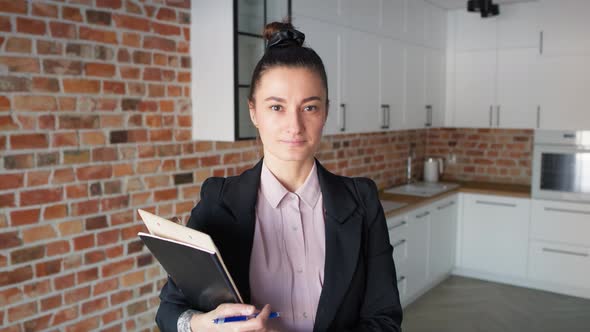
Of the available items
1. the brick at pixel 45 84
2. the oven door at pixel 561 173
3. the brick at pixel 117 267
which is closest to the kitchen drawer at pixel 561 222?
the oven door at pixel 561 173

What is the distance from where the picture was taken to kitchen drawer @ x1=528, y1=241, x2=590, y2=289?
4.69 m

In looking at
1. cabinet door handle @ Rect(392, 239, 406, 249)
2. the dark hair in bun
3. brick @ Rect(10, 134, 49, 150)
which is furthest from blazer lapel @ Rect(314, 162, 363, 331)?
cabinet door handle @ Rect(392, 239, 406, 249)

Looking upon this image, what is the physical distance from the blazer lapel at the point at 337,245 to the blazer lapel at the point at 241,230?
0.18m

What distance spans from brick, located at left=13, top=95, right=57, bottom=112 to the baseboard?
4.36 meters

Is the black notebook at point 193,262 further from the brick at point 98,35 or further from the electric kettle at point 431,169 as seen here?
the electric kettle at point 431,169

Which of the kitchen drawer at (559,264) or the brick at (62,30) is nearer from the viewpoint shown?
the brick at (62,30)

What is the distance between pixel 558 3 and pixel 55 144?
4.38 metres

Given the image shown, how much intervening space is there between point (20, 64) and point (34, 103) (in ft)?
0.53

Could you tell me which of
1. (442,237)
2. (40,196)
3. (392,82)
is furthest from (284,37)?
(442,237)

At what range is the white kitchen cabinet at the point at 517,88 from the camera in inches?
193

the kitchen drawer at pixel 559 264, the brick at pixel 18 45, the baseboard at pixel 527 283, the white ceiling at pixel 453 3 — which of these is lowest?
the baseboard at pixel 527 283

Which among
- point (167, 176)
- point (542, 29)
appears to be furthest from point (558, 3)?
point (167, 176)

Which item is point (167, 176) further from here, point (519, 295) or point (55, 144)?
point (519, 295)

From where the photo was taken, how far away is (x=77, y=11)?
7.50ft
